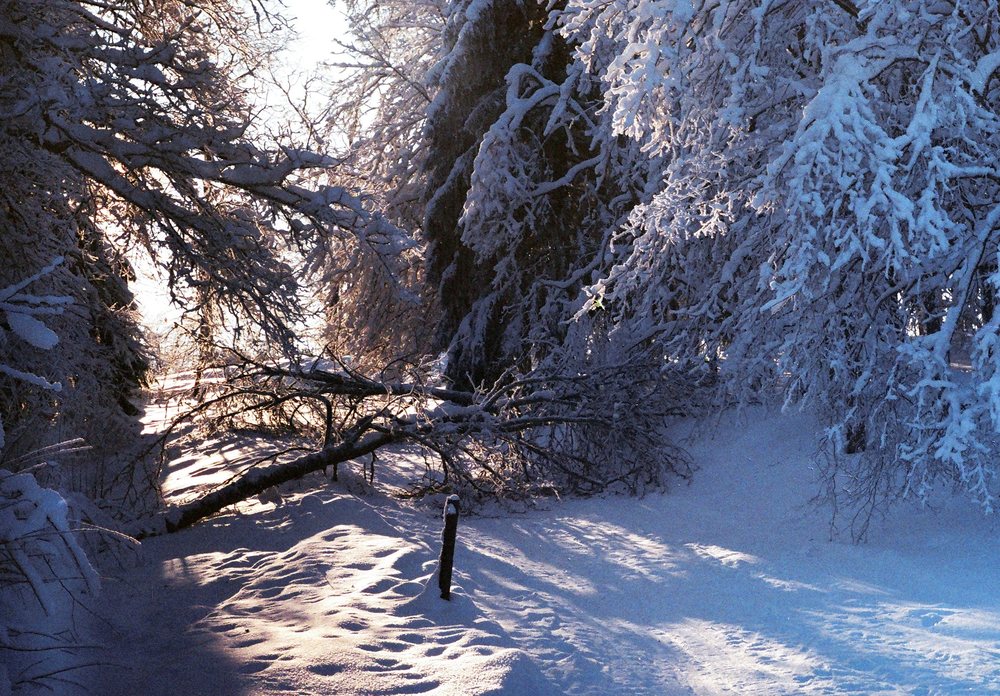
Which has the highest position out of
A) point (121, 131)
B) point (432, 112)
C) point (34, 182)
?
point (432, 112)

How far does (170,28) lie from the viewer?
A: 10.7 metres

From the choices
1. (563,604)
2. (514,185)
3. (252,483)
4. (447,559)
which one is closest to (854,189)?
(563,604)

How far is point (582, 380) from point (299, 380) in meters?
3.56

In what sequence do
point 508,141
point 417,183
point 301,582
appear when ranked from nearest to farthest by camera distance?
point 301,582, point 508,141, point 417,183

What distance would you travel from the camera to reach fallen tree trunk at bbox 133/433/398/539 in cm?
1025

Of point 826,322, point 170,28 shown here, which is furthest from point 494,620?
point 170,28

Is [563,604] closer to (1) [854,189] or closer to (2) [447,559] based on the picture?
(2) [447,559]

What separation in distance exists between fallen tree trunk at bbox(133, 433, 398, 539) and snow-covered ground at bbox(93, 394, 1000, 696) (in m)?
0.21

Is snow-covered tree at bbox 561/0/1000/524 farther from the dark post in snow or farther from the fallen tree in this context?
the dark post in snow

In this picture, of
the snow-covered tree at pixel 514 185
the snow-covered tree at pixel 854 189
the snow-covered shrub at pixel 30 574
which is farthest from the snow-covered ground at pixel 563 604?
the snow-covered tree at pixel 514 185

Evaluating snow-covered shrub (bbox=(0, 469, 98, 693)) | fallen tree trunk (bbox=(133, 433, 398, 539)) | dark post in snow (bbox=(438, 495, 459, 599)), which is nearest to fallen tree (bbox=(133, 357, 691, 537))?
fallen tree trunk (bbox=(133, 433, 398, 539))

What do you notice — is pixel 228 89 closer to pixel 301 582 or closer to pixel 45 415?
pixel 45 415

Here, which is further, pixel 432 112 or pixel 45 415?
pixel 432 112

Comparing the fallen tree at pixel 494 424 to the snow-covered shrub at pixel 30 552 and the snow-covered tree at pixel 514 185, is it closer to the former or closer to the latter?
the snow-covered tree at pixel 514 185
